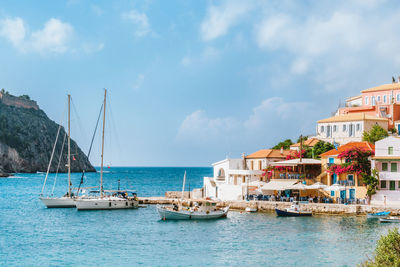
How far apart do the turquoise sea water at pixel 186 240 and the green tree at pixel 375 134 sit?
20993 mm

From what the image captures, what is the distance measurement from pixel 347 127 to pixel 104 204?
3569 centimetres

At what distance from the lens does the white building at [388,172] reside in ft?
162

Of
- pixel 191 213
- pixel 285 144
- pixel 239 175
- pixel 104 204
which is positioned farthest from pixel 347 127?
pixel 104 204

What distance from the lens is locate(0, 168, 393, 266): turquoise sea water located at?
2967 centimetres

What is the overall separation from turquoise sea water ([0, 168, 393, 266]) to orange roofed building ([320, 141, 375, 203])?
5.67 m

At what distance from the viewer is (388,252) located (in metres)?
16.9

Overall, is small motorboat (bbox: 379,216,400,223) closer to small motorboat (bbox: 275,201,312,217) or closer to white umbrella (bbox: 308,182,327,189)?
small motorboat (bbox: 275,201,312,217)

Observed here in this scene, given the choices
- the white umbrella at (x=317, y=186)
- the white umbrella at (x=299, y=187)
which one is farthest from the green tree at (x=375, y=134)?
the white umbrella at (x=299, y=187)

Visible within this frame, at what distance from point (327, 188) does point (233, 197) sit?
479 inches

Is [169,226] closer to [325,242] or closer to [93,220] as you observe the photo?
[93,220]

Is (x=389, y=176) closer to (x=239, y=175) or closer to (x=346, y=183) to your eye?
(x=346, y=183)

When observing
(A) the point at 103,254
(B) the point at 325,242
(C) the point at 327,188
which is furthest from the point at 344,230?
(A) the point at 103,254

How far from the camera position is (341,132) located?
232 ft

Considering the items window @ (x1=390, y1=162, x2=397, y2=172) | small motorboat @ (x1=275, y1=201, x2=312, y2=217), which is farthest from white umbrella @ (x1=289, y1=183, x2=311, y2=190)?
window @ (x1=390, y1=162, x2=397, y2=172)
